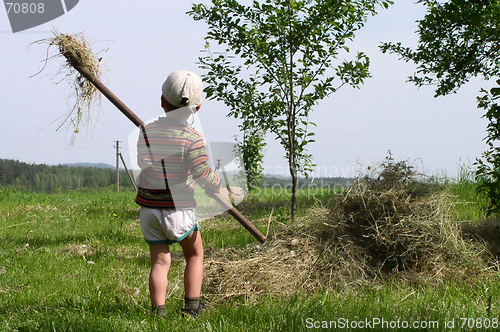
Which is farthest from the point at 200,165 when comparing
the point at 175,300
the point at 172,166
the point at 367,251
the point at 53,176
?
the point at 53,176

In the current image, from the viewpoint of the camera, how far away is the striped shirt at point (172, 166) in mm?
3057

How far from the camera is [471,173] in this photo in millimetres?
8242

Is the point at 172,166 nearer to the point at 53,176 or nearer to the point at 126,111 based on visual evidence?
the point at 126,111

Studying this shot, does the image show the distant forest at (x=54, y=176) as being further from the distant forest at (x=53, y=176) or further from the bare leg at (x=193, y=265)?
the bare leg at (x=193, y=265)

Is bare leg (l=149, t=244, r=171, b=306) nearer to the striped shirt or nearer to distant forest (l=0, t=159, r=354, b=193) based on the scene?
the striped shirt

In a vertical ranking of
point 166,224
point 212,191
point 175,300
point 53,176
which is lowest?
point 175,300

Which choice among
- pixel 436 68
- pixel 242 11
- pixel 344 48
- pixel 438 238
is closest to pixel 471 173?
pixel 436 68

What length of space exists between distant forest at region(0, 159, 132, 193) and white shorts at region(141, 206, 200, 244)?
26.1 metres

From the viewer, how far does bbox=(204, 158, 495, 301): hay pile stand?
384 centimetres

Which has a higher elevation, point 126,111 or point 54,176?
point 126,111

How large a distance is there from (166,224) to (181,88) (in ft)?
3.27

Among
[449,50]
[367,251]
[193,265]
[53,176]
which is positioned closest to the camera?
[193,265]

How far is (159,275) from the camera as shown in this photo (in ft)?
10.0

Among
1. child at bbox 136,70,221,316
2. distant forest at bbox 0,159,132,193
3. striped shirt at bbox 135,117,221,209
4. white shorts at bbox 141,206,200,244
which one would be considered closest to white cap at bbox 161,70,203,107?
child at bbox 136,70,221,316
